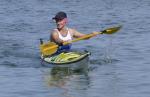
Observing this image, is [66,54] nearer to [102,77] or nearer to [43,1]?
[102,77]

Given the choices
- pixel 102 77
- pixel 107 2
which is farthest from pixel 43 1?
pixel 102 77

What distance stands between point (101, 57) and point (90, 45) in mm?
2669

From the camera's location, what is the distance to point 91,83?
16609 mm

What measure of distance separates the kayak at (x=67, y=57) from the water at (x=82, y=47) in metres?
0.24

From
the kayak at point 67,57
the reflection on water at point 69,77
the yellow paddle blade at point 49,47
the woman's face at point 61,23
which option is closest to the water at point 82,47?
the reflection on water at point 69,77

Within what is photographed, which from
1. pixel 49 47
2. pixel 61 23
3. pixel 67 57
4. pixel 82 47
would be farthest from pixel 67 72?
pixel 82 47

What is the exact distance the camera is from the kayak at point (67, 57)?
18.2m

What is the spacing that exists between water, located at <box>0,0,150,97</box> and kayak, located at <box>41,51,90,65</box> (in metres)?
0.24

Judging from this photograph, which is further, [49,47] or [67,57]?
[49,47]

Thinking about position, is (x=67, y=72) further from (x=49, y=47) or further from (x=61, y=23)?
(x=61, y=23)

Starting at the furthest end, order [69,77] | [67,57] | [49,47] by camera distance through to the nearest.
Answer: [49,47] → [67,57] → [69,77]

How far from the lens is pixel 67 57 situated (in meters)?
18.5

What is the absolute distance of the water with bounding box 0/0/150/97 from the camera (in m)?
15.9

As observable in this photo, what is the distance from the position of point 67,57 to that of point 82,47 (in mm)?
5248
